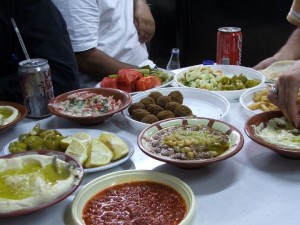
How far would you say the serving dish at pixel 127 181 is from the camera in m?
0.90

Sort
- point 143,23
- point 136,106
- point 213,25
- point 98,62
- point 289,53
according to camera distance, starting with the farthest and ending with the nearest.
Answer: point 213,25 → point 143,23 → point 98,62 → point 289,53 → point 136,106

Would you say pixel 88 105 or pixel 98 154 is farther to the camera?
pixel 88 105

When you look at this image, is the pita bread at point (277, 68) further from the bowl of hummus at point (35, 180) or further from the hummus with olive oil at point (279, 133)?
the bowl of hummus at point (35, 180)

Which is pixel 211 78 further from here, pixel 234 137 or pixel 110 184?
pixel 110 184

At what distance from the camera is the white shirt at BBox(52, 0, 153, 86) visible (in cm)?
230

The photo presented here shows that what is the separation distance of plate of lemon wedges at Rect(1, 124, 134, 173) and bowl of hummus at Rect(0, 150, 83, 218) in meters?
0.08

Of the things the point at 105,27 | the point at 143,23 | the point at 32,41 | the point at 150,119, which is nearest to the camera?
the point at 150,119

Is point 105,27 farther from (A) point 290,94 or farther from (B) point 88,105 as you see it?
(A) point 290,94

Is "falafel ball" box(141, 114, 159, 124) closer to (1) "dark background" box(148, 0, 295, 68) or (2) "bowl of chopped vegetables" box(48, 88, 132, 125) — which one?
(2) "bowl of chopped vegetables" box(48, 88, 132, 125)

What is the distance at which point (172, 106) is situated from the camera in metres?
1.46

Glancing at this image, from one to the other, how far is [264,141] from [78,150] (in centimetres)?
54

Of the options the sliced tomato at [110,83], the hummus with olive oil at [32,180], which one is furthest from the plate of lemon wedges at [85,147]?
the sliced tomato at [110,83]

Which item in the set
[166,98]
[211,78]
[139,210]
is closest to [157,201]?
[139,210]

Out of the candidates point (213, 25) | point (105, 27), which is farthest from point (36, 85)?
point (213, 25)
